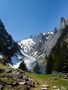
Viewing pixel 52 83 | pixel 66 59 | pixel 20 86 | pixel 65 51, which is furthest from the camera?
pixel 65 51

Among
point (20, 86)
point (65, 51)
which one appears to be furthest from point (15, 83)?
point (65, 51)

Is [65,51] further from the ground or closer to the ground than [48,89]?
further from the ground

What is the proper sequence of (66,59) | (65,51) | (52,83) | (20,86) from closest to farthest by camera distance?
1. (20,86)
2. (52,83)
3. (66,59)
4. (65,51)

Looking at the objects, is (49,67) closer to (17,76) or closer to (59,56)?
(59,56)

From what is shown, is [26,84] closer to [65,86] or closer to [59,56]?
[65,86]

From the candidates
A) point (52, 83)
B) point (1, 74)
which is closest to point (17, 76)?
point (1, 74)

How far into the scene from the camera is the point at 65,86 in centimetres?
4672

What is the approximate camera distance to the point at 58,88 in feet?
150

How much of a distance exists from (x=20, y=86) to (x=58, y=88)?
5909 mm

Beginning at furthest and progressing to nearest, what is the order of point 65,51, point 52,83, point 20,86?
1. point 65,51
2. point 52,83
3. point 20,86

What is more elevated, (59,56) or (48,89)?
(59,56)

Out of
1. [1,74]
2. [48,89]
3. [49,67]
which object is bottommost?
[48,89]

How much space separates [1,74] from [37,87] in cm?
752

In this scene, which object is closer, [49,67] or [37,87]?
[37,87]
